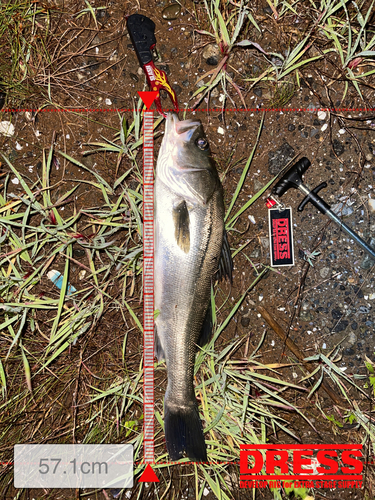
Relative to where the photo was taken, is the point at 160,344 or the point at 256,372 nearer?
the point at 160,344

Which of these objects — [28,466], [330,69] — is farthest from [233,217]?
[28,466]

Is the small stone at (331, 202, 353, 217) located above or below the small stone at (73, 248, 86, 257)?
above

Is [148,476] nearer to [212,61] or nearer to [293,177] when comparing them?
[293,177]

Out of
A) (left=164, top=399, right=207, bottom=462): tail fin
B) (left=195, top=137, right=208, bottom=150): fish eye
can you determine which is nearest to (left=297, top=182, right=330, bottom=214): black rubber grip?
(left=195, top=137, right=208, bottom=150): fish eye

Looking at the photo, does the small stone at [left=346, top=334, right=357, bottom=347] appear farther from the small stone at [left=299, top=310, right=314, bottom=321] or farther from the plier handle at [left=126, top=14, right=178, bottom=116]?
the plier handle at [left=126, top=14, right=178, bottom=116]

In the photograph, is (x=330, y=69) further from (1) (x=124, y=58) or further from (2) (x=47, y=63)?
(2) (x=47, y=63)

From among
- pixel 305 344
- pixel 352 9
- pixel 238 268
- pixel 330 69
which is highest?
Answer: pixel 352 9

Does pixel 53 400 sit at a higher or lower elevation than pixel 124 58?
lower
